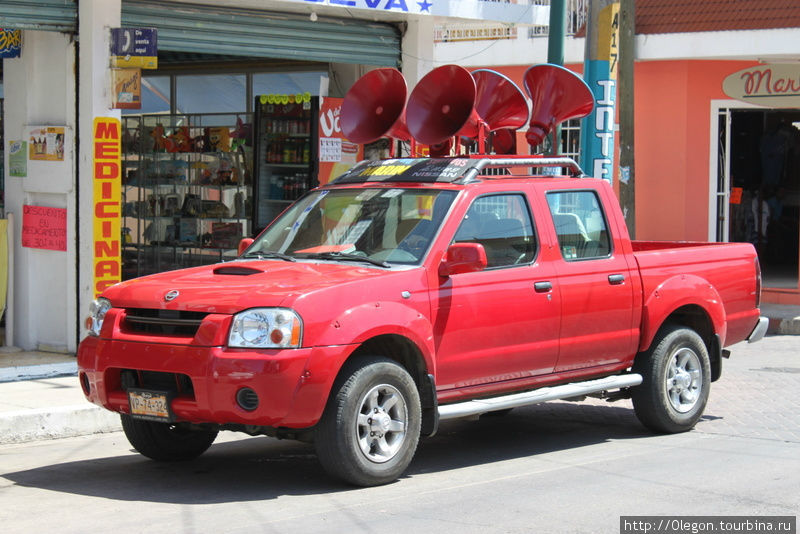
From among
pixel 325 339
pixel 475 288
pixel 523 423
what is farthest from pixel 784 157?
pixel 325 339

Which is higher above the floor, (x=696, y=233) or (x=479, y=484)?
(x=696, y=233)

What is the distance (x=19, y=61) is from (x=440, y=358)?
6.62 m

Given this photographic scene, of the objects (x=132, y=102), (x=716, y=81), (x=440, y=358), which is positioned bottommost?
(x=440, y=358)

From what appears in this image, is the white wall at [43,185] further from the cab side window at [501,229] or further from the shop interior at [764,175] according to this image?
the shop interior at [764,175]

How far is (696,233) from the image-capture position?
19594 millimetres

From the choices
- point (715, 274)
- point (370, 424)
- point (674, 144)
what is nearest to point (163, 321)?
point (370, 424)

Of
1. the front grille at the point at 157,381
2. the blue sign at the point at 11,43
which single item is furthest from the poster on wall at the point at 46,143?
the front grille at the point at 157,381

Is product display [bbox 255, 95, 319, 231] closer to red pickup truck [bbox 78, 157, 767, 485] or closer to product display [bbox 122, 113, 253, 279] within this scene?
product display [bbox 122, 113, 253, 279]

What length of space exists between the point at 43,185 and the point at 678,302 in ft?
21.3

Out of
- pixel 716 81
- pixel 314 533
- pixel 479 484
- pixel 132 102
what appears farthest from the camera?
pixel 716 81

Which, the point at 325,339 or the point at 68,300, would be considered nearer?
the point at 325,339

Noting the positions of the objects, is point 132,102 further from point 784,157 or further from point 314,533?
point 784,157

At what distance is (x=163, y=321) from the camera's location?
675 cm

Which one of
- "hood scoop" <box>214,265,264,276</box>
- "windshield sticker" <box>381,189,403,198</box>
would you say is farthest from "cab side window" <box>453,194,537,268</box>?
"hood scoop" <box>214,265,264,276</box>
